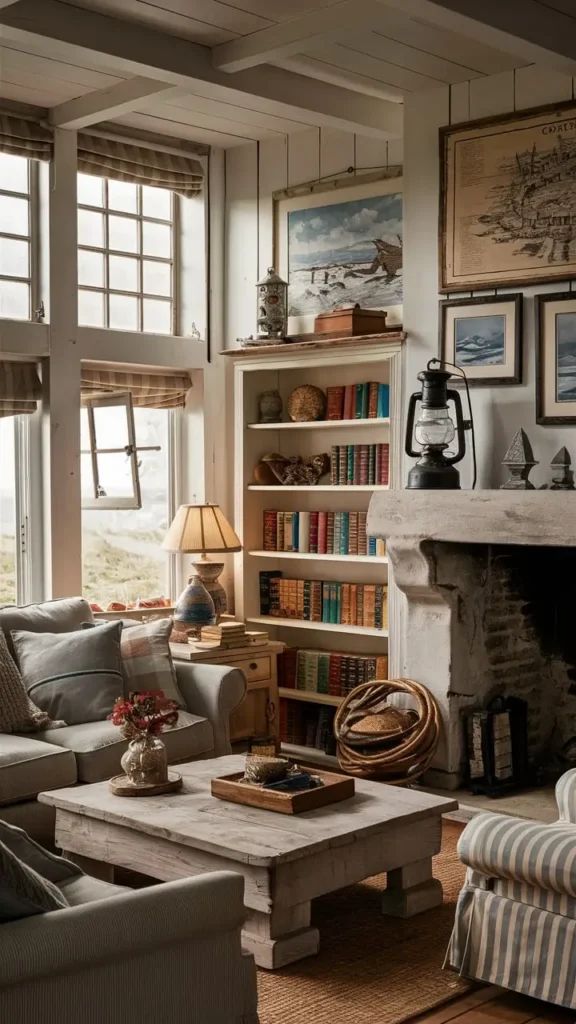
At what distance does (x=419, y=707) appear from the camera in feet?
16.8

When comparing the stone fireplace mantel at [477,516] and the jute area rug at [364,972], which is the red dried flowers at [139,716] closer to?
the jute area rug at [364,972]

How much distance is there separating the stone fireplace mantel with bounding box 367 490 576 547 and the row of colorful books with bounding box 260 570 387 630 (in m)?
0.68

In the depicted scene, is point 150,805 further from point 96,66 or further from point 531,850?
point 96,66

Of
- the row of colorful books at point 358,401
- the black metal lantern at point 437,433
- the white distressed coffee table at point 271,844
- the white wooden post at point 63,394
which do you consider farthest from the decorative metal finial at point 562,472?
the white wooden post at point 63,394

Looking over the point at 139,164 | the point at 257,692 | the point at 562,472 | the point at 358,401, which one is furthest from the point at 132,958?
the point at 139,164

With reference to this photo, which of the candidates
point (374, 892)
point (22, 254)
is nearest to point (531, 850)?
point (374, 892)

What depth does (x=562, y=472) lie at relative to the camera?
4.86m

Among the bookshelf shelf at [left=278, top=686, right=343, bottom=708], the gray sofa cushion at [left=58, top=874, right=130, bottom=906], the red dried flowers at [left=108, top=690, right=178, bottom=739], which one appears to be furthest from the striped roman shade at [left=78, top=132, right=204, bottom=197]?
the gray sofa cushion at [left=58, top=874, right=130, bottom=906]

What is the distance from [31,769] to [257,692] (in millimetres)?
1756

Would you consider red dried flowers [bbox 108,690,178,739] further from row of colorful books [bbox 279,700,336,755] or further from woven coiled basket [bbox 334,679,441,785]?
row of colorful books [bbox 279,700,336,755]

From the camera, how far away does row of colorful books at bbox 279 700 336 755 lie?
618 cm

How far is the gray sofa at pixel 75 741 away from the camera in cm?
438

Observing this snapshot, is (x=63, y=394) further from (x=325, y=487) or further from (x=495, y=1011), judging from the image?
(x=495, y=1011)

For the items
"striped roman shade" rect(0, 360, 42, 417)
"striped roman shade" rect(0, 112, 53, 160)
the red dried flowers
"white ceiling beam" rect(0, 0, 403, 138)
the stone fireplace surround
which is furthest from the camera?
"striped roman shade" rect(0, 360, 42, 417)
